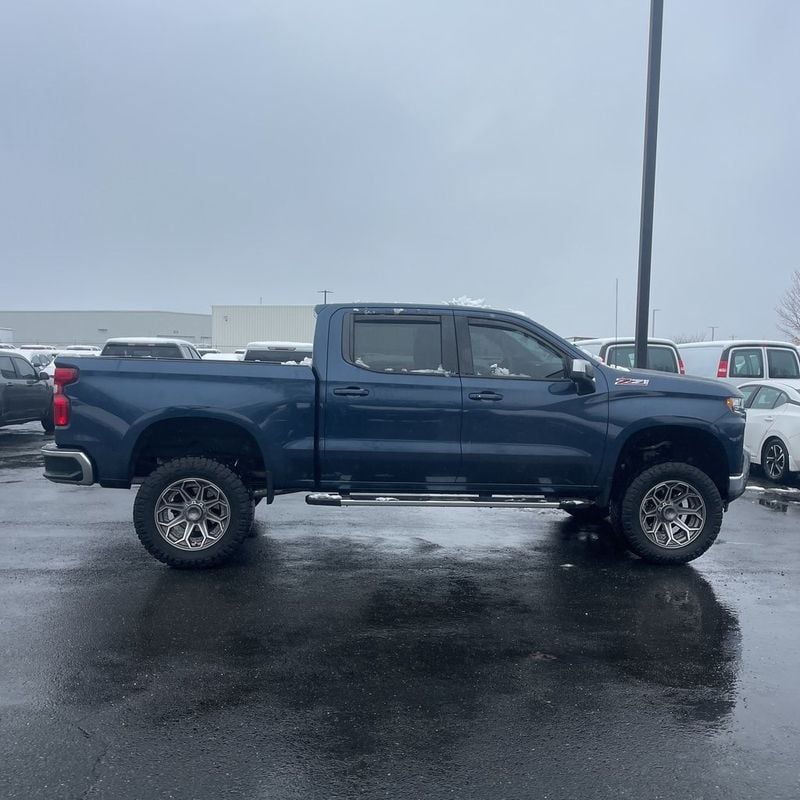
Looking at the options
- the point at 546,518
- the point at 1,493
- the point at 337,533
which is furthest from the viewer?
the point at 1,493

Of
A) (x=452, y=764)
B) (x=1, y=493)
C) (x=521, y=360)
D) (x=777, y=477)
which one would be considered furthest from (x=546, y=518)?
(x=1, y=493)

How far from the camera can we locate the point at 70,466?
251 inches

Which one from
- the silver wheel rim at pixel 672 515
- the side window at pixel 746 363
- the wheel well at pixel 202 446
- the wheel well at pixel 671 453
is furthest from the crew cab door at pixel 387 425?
the side window at pixel 746 363

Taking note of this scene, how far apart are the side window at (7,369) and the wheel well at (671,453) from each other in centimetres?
1179

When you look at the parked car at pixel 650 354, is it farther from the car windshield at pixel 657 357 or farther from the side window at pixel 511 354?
the side window at pixel 511 354

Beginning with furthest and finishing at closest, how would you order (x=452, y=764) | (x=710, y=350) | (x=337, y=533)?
(x=710, y=350) → (x=337, y=533) → (x=452, y=764)

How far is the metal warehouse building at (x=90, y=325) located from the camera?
78.7 meters

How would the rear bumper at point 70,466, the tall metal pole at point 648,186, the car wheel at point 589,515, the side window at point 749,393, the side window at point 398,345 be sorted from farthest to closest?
the side window at point 749,393 → the tall metal pole at point 648,186 → the car wheel at point 589,515 → the side window at point 398,345 → the rear bumper at point 70,466

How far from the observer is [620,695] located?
4223 mm

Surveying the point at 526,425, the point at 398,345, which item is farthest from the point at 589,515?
the point at 398,345

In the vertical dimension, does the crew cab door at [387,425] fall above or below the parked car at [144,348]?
below

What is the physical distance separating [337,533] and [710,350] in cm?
1096

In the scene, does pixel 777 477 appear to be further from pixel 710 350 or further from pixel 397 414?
pixel 397 414

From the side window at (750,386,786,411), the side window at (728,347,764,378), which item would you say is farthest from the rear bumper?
the side window at (728,347,764,378)
